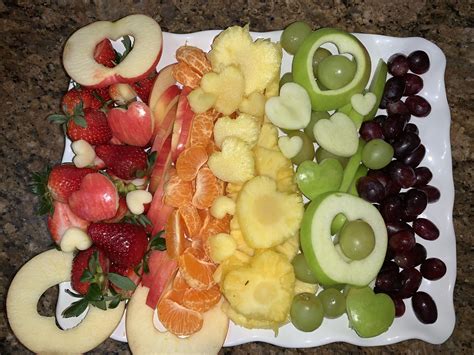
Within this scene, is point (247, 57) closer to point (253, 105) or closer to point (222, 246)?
point (253, 105)

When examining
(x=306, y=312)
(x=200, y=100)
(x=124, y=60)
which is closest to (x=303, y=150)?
(x=200, y=100)

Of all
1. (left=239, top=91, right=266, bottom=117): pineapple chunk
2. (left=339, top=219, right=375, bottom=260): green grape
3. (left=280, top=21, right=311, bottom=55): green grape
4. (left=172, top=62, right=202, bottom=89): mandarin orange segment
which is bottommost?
(left=339, top=219, right=375, bottom=260): green grape

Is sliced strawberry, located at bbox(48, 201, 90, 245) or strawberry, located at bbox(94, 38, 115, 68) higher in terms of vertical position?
strawberry, located at bbox(94, 38, 115, 68)

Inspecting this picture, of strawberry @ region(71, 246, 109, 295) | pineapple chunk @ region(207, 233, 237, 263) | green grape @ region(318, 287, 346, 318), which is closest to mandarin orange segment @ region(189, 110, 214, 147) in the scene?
pineapple chunk @ region(207, 233, 237, 263)

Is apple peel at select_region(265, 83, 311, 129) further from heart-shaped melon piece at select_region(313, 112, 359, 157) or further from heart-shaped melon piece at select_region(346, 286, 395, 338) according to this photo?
heart-shaped melon piece at select_region(346, 286, 395, 338)

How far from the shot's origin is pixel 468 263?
4.43ft

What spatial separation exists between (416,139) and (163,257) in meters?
0.66

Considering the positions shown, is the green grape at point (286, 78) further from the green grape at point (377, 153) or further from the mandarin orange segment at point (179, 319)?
the mandarin orange segment at point (179, 319)

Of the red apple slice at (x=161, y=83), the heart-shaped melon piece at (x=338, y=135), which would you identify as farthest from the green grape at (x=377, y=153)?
the red apple slice at (x=161, y=83)

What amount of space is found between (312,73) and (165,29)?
0.41 meters

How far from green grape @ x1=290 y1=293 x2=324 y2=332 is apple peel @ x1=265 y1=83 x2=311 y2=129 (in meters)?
0.40

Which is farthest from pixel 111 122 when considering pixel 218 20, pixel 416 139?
pixel 416 139

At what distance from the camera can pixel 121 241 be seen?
1.14m

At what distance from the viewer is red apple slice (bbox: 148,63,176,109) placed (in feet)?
4.13
